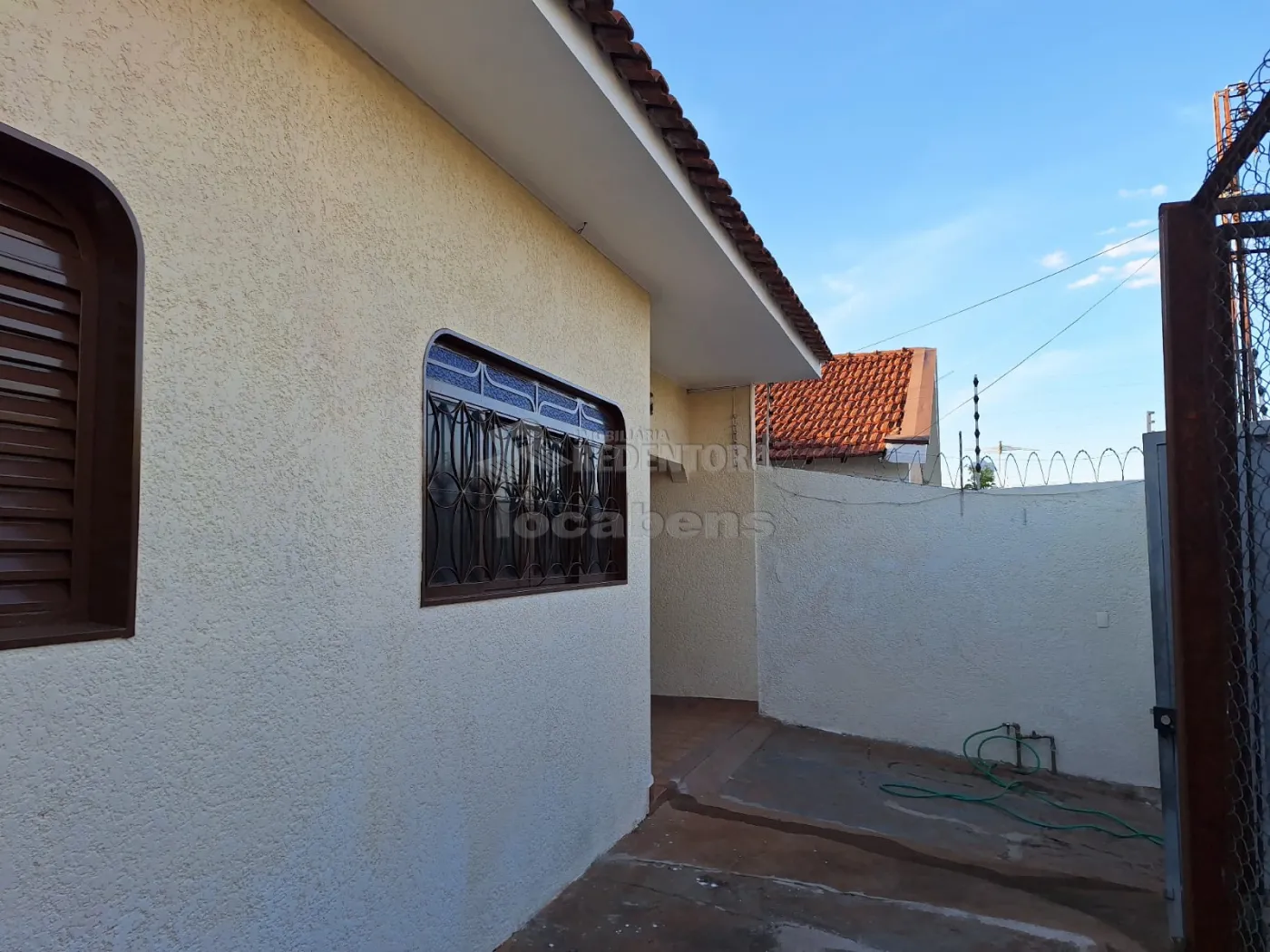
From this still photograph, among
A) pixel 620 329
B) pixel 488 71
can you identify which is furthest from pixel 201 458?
pixel 620 329

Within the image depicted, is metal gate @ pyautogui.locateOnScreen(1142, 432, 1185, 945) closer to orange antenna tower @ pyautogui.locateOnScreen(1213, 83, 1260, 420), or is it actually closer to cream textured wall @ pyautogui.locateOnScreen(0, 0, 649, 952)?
orange antenna tower @ pyautogui.locateOnScreen(1213, 83, 1260, 420)

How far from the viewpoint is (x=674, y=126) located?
4.38m

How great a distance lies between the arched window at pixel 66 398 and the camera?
2225 millimetres

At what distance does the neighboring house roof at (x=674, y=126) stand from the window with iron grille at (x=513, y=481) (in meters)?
1.59

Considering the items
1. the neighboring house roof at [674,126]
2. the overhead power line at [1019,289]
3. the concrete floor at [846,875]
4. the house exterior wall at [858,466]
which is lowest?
the concrete floor at [846,875]

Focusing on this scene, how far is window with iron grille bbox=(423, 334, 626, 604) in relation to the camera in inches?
166

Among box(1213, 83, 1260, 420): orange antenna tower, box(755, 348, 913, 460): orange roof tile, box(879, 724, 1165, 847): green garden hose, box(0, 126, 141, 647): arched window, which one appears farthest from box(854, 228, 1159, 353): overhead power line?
box(0, 126, 141, 647): arched window

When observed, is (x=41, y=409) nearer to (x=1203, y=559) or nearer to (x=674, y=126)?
(x=674, y=126)

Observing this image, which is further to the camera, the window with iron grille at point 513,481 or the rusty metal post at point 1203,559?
the window with iron grille at point 513,481

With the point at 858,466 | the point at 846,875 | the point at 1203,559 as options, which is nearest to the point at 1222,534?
the point at 1203,559

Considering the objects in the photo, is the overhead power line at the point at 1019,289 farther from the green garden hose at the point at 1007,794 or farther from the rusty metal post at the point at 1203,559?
the rusty metal post at the point at 1203,559

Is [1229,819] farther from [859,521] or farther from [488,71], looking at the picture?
[859,521]

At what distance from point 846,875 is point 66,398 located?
18.0ft

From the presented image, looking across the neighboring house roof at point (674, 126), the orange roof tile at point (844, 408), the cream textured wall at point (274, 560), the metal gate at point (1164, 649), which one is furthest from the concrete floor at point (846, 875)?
the orange roof tile at point (844, 408)
